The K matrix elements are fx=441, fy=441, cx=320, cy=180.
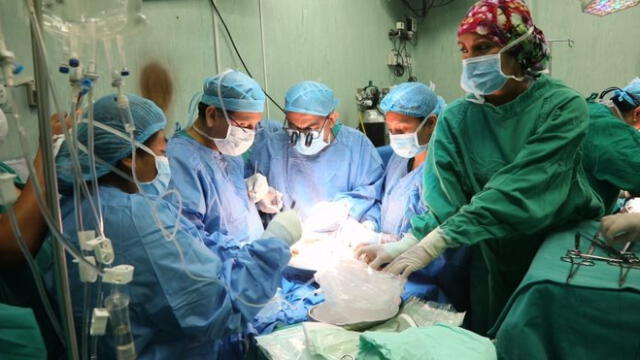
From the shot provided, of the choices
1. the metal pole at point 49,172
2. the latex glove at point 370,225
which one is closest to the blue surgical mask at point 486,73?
the latex glove at point 370,225

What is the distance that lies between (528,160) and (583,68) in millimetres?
3307

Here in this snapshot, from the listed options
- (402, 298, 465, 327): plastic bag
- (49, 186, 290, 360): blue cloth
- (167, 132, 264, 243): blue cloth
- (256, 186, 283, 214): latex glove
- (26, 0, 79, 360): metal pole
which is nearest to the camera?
(26, 0, 79, 360): metal pole

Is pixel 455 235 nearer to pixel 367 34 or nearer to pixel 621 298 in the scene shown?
pixel 621 298

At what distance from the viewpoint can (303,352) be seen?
1.39 metres

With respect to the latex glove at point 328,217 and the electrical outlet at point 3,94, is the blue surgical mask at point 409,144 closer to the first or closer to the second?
the latex glove at point 328,217

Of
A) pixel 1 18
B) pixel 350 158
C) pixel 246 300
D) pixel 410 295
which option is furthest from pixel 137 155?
pixel 350 158

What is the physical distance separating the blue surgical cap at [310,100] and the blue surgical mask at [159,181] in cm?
111

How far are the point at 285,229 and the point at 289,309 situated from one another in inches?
12.5

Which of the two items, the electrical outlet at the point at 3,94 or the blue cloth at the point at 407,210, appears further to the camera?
the blue cloth at the point at 407,210

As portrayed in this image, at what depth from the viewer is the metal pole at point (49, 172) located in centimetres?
82

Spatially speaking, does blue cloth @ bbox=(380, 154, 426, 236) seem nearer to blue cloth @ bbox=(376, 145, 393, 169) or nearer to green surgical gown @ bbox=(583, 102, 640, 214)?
blue cloth @ bbox=(376, 145, 393, 169)

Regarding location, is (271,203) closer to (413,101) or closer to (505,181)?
(413,101)

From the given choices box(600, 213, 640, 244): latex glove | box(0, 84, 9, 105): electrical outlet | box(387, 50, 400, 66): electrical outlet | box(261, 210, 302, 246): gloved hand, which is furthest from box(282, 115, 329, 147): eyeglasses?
box(387, 50, 400, 66): electrical outlet

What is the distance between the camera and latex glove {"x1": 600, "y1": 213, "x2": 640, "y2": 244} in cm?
126
